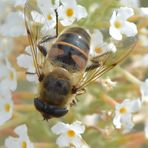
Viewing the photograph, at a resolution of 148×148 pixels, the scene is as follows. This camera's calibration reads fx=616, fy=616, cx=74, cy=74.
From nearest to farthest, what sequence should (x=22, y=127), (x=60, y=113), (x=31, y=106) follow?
(x=60, y=113) → (x=22, y=127) → (x=31, y=106)

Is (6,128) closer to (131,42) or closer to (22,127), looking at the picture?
(22,127)

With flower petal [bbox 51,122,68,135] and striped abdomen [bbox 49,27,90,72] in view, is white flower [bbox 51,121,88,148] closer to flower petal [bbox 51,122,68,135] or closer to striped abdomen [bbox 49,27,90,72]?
flower petal [bbox 51,122,68,135]

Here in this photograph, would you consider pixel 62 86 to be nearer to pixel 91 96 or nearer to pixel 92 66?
pixel 92 66

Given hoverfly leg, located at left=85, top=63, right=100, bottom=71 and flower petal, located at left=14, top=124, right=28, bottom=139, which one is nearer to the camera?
hoverfly leg, located at left=85, top=63, right=100, bottom=71

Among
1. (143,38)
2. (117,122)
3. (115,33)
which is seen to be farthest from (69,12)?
(143,38)

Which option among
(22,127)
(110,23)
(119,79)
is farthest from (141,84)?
(22,127)

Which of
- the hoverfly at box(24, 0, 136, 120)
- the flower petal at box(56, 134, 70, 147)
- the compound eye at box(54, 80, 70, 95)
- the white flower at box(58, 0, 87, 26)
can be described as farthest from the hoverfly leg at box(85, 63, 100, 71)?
the flower petal at box(56, 134, 70, 147)

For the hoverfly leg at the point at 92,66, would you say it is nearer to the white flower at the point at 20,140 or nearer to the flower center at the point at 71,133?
the flower center at the point at 71,133

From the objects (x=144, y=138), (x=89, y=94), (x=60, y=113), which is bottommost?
(x=144, y=138)
